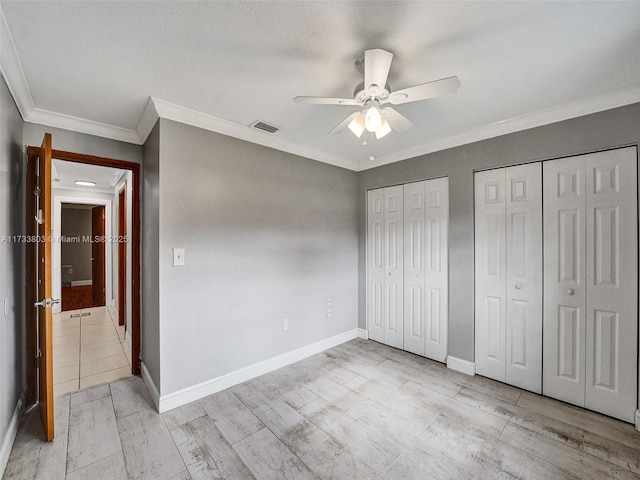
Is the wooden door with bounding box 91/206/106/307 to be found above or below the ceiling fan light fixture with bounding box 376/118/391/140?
below

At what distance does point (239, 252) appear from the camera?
8.79 feet

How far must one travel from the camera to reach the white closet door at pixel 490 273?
2668 millimetres

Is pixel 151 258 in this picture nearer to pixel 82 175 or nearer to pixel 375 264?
pixel 375 264

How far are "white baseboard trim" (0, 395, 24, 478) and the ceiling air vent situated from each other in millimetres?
2778

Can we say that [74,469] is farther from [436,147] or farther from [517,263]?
[436,147]

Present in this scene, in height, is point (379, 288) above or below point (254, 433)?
above

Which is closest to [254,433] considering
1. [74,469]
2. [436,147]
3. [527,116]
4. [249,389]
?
[249,389]

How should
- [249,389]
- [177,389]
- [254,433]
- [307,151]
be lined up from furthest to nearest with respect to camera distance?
[307,151] → [249,389] → [177,389] → [254,433]

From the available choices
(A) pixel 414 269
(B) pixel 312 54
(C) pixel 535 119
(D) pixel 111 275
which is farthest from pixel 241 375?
(D) pixel 111 275

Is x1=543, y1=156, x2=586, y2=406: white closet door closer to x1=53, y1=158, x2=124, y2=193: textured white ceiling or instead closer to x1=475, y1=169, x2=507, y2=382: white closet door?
x1=475, y1=169, x2=507, y2=382: white closet door

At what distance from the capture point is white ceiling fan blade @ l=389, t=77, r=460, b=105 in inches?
55.8

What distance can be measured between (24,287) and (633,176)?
15.5 ft

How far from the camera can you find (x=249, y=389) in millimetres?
2551

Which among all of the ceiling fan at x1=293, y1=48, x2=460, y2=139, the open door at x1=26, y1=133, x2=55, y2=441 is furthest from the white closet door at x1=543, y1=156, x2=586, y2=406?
the open door at x1=26, y1=133, x2=55, y2=441
